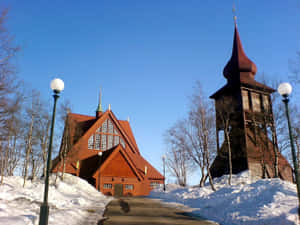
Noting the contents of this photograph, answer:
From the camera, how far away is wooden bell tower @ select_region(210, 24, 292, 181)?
2842 cm

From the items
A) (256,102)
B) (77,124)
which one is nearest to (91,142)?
(77,124)

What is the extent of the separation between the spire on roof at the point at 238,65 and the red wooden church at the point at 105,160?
55.9 ft

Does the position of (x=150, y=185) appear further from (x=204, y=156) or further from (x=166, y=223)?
(x=166, y=223)

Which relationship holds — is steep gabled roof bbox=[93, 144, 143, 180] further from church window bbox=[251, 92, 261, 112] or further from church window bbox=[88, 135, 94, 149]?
church window bbox=[251, 92, 261, 112]

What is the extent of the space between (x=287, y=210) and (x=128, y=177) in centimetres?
2376

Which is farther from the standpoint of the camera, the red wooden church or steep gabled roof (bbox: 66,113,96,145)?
the red wooden church

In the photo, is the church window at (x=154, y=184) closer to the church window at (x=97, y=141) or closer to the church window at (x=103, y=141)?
the church window at (x=103, y=141)

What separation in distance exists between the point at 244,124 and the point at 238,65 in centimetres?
881

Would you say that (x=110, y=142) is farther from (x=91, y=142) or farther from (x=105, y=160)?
(x=105, y=160)

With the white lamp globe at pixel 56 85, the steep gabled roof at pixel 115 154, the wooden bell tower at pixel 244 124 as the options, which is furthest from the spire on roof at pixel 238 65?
the white lamp globe at pixel 56 85

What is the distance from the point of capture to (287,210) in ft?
29.9

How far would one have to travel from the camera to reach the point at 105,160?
3058cm

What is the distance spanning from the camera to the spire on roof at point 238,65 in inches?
1358

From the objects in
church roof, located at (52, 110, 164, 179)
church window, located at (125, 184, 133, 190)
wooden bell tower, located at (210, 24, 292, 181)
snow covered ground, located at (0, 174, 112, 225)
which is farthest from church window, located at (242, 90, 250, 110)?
snow covered ground, located at (0, 174, 112, 225)
